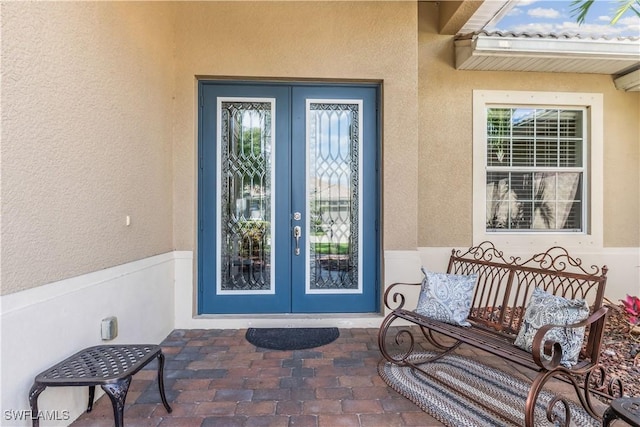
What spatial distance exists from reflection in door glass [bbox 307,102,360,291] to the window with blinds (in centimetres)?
192

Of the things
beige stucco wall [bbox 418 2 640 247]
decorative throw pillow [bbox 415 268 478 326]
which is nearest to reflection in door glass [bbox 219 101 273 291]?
decorative throw pillow [bbox 415 268 478 326]

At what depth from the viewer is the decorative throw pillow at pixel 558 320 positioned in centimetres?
186

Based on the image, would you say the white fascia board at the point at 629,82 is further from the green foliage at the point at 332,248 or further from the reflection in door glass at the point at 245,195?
the reflection in door glass at the point at 245,195

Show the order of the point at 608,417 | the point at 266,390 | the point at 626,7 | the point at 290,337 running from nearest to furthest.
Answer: the point at 608,417 < the point at 266,390 < the point at 626,7 < the point at 290,337

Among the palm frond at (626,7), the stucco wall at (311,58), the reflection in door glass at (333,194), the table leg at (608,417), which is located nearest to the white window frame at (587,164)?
the stucco wall at (311,58)

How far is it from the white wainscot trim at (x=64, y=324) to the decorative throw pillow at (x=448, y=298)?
2.45 m

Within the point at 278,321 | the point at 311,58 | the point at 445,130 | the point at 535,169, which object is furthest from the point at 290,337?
the point at 535,169

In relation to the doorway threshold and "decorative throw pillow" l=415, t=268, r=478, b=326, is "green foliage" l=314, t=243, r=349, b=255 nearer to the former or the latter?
the doorway threshold

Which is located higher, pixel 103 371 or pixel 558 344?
pixel 558 344

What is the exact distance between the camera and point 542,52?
3.62m

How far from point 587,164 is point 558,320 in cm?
336

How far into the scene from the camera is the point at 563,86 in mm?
4117

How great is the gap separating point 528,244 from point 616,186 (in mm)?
1528

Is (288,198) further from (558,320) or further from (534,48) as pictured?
(534,48)
